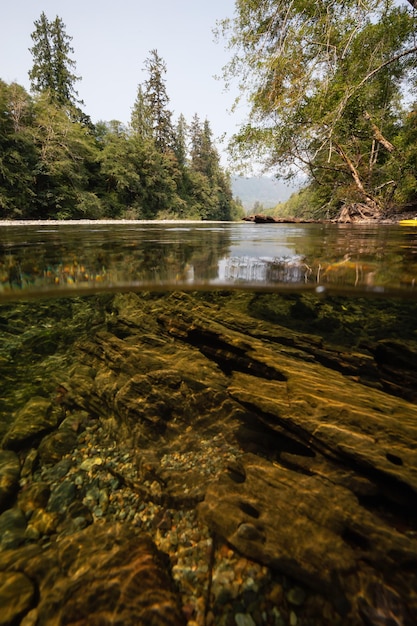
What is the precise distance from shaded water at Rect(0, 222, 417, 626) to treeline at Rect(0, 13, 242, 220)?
1367 centimetres

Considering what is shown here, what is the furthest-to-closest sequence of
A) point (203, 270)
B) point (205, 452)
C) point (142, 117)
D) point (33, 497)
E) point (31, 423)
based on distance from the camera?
point (142, 117)
point (203, 270)
point (31, 423)
point (205, 452)
point (33, 497)

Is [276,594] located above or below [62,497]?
above

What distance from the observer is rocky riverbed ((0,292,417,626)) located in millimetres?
2188

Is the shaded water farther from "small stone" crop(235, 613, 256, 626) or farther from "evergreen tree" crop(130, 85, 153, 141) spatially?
"evergreen tree" crop(130, 85, 153, 141)

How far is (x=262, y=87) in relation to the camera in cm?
1156

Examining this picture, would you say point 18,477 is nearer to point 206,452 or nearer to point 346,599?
point 206,452

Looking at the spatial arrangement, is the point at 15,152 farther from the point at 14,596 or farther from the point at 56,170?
the point at 14,596

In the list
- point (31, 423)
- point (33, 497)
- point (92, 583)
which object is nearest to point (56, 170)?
point (31, 423)

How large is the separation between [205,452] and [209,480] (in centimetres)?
52

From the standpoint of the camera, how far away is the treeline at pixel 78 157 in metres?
23.8

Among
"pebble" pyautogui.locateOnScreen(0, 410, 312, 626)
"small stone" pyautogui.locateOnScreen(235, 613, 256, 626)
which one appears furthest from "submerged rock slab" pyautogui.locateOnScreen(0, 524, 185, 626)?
"small stone" pyautogui.locateOnScreen(235, 613, 256, 626)

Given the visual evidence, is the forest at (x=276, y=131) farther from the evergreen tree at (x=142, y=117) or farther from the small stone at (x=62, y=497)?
the small stone at (x=62, y=497)

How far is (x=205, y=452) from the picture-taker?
3857 millimetres

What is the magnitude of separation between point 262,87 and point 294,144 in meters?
6.33
